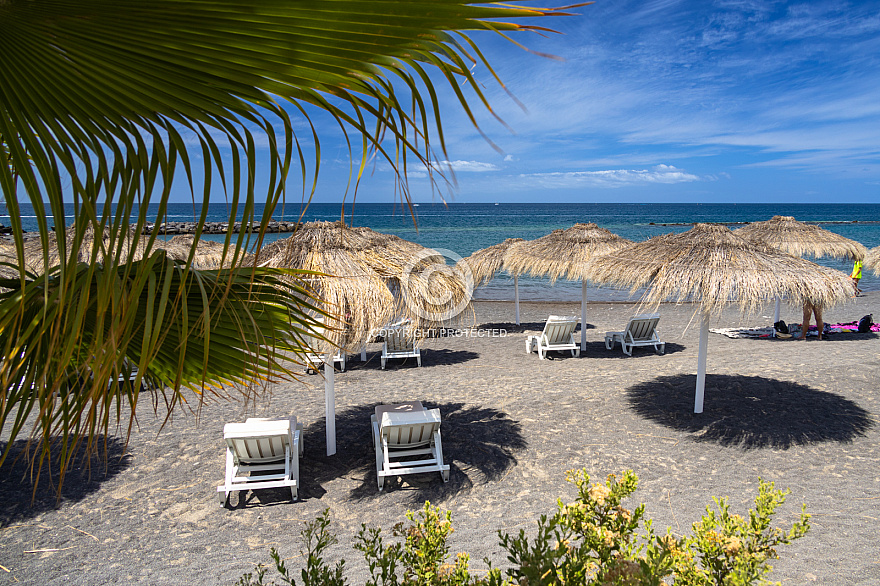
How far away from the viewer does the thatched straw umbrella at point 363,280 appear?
15.3ft

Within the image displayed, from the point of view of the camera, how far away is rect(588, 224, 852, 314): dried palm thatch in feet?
17.4

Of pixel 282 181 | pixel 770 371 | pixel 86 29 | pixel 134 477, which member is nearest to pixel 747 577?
pixel 282 181

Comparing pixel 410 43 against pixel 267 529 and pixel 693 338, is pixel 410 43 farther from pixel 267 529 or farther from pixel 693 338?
pixel 693 338

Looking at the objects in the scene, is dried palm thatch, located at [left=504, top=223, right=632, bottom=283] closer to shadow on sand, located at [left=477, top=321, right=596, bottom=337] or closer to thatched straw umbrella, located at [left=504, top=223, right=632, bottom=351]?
thatched straw umbrella, located at [left=504, top=223, right=632, bottom=351]

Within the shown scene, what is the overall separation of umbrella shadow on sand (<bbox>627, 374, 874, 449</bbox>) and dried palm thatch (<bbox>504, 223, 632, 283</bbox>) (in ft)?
9.72

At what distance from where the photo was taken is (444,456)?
515cm

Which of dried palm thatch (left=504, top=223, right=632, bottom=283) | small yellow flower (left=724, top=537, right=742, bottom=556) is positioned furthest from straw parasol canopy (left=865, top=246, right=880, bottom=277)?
small yellow flower (left=724, top=537, right=742, bottom=556)

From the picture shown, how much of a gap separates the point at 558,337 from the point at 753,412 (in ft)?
11.8

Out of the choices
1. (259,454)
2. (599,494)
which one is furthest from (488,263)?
(599,494)

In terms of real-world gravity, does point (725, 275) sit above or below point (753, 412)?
above

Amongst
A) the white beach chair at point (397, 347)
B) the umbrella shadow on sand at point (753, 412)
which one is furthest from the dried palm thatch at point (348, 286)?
the umbrella shadow on sand at point (753, 412)

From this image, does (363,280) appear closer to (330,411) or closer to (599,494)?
(330,411)

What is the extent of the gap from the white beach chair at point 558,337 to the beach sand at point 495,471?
104cm

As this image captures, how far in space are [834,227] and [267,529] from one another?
68986 mm
